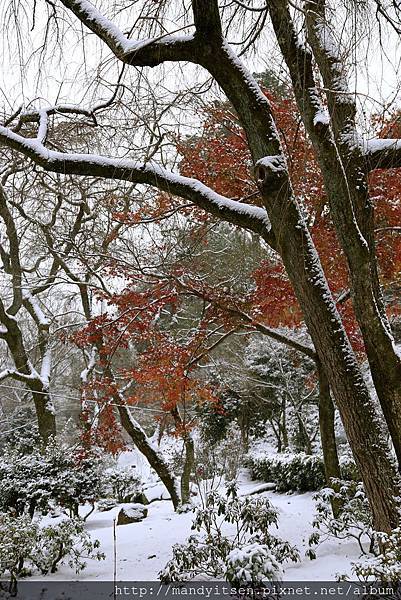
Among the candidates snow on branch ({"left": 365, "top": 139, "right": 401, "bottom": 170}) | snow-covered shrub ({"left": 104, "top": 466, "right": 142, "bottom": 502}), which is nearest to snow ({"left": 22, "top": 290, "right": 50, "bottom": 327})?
snow-covered shrub ({"left": 104, "top": 466, "right": 142, "bottom": 502})

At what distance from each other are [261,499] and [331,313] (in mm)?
2182

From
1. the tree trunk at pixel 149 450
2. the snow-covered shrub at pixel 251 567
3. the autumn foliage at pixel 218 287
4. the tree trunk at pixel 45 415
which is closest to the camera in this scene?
the snow-covered shrub at pixel 251 567

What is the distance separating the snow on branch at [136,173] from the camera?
2.87 m

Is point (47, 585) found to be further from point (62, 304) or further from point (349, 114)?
point (62, 304)

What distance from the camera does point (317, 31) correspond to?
9.04 feet

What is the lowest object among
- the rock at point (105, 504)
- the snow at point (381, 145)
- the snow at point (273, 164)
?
the rock at point (105, 504)

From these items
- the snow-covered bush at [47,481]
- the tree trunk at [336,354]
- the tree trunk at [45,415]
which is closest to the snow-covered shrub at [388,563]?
the tree trunk at [336,354]

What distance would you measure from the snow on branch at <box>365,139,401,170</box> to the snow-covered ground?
10.3 feet

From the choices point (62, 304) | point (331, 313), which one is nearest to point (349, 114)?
point (331, 313)

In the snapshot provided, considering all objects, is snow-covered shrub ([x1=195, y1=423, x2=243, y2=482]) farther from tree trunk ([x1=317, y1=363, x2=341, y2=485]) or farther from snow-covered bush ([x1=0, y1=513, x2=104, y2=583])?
snow-covered bush ([x1=0, y1=513, x2=104, y2=583])

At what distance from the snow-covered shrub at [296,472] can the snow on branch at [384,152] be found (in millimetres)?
7531

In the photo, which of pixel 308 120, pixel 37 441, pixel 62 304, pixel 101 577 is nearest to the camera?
pixel 308 120

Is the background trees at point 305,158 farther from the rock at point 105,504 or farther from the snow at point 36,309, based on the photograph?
the rock at point 105,504

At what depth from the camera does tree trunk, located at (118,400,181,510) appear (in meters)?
7.39
